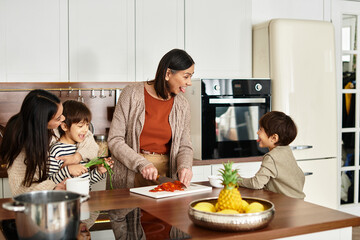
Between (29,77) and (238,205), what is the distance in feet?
7.66

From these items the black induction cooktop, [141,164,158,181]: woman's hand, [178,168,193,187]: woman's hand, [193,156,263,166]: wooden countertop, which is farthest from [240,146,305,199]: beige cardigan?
[193,156,263,166]: wooden countertop

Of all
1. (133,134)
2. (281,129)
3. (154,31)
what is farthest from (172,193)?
(154,31)

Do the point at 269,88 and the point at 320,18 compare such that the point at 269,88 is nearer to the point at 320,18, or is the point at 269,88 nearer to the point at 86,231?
the point at 320,18

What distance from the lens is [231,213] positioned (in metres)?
1.44

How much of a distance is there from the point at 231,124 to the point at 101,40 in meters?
1.19

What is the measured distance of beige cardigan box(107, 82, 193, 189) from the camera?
244 cm

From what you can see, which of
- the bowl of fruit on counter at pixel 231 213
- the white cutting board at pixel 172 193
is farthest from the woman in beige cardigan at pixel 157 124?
the bowl of fruit on counter at pixel 231 213

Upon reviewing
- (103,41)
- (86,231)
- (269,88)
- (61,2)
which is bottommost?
(86,231)

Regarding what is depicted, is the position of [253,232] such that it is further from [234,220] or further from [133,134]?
Result: [133,134]

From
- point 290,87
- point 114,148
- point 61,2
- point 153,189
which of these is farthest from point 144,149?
point 290,87

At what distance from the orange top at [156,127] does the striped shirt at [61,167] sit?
335 millimetres

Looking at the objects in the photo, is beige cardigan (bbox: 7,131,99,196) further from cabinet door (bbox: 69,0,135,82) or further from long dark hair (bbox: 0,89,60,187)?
cabinet door (bbox: 69,0,135,82)

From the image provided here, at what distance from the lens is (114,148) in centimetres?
243

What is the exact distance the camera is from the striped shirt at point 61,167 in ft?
6.89
